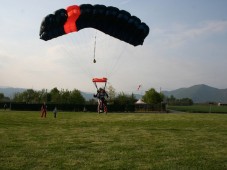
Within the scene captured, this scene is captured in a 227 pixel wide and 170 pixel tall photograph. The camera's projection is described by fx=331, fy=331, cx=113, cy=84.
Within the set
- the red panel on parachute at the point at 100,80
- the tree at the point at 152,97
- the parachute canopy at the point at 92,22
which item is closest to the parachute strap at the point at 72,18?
the parachute canopy at the point at 92,22

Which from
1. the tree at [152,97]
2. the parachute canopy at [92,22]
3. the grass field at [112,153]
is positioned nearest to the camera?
the grass field at [112,153]

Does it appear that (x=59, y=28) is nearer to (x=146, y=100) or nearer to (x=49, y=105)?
(x=49, y=105)

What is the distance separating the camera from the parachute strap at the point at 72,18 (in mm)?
18562

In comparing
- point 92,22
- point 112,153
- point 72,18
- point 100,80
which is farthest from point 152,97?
point 112,153

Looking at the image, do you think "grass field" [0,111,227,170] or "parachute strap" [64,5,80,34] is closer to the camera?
"grass field" [0,111,227,170]

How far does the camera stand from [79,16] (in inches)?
742

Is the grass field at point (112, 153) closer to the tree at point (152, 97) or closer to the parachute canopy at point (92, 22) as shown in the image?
the parachute canopy at point (92, 22)

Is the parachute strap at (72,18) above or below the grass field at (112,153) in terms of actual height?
above

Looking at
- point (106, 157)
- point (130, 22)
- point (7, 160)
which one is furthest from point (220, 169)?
point (130, 22)

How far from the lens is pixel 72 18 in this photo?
61.6ft

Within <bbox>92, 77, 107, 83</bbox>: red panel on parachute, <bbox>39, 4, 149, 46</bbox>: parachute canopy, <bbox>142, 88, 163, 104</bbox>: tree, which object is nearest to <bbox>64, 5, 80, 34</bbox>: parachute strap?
<bbox>39, 4, 149, 46</bbox>: parachute canopy

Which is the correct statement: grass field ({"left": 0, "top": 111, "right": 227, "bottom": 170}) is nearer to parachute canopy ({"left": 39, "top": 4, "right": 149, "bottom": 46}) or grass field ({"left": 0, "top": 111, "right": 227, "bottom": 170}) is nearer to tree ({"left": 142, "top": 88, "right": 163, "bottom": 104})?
parachute canopy ({"left": 39, "top": 4, "right": 149, "bottom": 46})

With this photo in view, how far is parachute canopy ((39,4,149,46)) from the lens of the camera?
18562 mm

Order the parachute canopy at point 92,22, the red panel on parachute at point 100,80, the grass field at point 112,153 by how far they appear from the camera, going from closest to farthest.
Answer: the grass field at point 112,153 < the parachute canopy at point 92,22 < the red panel on parachute at point 100,80
